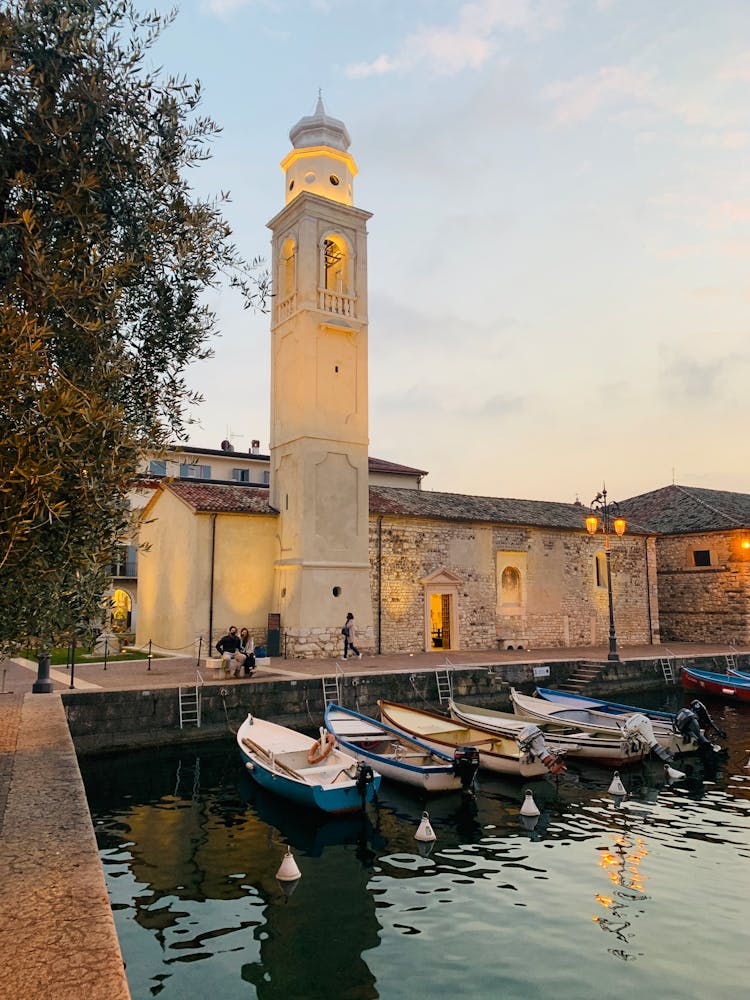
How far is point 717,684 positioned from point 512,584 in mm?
9559

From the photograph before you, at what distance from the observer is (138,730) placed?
16156 millimetres

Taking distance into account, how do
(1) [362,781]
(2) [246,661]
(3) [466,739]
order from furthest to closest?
(2) [246,661]
(3) [466,739]
(1) [362,781]

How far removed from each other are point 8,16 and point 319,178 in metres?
22.3

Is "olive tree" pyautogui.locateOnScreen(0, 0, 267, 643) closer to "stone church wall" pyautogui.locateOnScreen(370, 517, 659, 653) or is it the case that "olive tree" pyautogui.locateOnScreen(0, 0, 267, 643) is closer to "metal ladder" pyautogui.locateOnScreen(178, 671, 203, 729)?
"metal ladder" pyautogui.locateOnScreen(178, 671, 203, 729)

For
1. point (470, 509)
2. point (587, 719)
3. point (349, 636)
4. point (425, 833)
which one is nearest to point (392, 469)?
point (470, 509)

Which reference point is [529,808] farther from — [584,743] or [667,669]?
[667,669]

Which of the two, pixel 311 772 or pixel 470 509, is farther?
pixel 470 509

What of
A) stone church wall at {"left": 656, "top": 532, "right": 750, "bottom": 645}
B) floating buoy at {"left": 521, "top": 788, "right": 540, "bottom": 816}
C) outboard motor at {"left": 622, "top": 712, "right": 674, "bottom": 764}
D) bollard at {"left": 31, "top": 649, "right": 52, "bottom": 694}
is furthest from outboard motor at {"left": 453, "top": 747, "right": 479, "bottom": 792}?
stone church wall at {"left": 656, "top": 532, "right": 750, "bottom": 645}

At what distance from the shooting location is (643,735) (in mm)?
15586

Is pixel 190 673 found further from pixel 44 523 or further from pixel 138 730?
pixel 44 523

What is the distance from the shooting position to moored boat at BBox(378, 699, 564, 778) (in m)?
14.1

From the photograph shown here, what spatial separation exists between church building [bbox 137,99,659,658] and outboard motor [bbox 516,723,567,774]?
11.8 m

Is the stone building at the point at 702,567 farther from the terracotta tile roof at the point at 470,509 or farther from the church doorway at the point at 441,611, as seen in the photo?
the church doorway at the point at 441,611

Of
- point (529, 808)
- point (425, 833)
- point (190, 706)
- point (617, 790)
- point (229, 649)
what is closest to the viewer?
point (425, 833)
